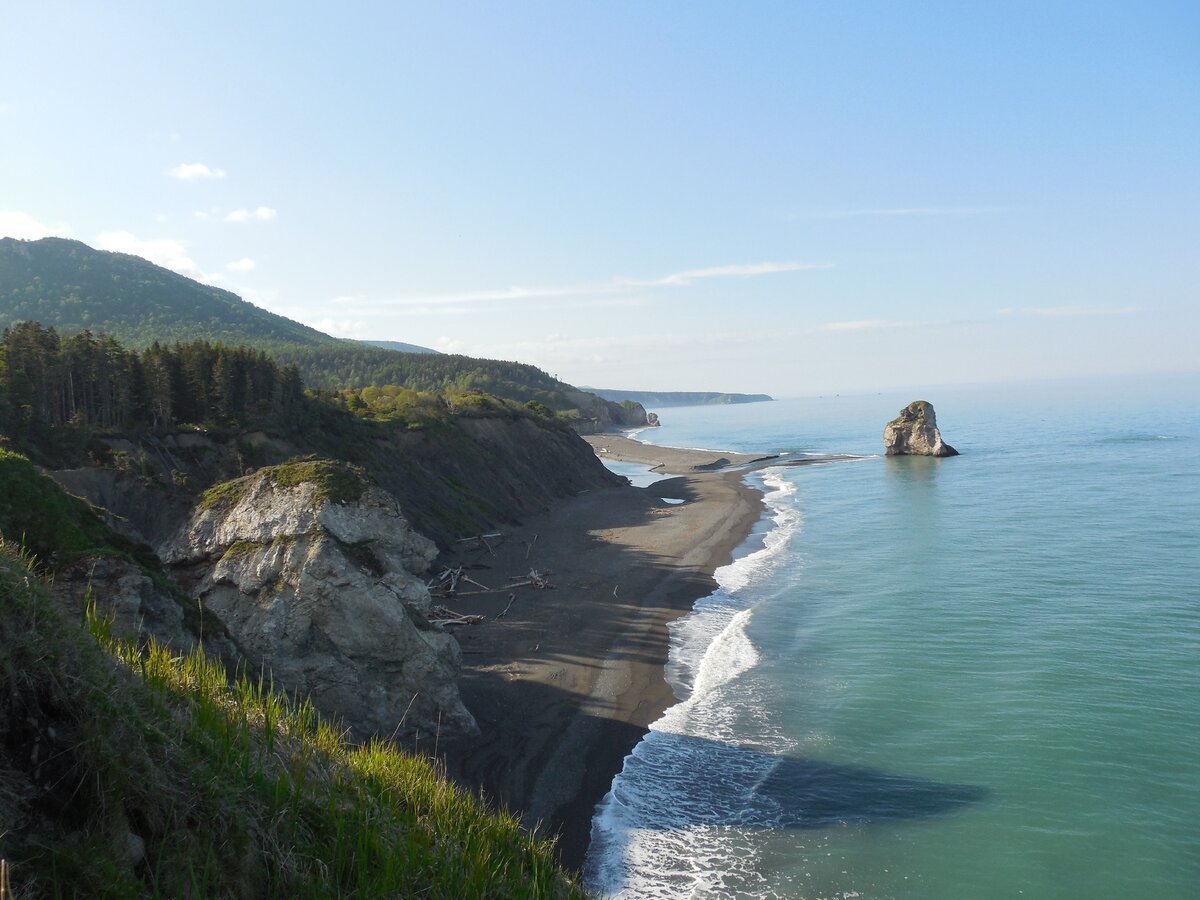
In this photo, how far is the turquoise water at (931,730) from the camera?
14.2 m

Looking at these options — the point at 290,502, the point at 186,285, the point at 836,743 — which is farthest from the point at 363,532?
the point at 186,285

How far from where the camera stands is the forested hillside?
14300 cm

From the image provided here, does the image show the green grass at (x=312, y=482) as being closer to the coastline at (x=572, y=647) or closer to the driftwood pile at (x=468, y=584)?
the coastline at (x=572, y=647)

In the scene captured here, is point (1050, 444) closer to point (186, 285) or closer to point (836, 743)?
point (836, 743)

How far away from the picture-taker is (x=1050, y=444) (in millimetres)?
95500

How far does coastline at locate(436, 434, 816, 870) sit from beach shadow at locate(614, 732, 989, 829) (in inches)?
38.2

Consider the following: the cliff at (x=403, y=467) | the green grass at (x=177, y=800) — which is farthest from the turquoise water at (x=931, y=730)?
the cliff at (x=403, y=467)

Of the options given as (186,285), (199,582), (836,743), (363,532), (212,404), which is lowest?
(836,743)

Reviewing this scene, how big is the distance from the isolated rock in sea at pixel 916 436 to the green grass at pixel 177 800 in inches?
3731

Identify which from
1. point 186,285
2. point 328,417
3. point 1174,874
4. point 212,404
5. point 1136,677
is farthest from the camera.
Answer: point 186,285

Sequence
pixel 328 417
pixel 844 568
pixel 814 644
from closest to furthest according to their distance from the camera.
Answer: pixel 814 644, pixel 844 568, pixel 328 417

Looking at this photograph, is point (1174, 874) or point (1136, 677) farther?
point (1136, 677)

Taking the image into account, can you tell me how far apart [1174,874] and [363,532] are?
17.6 meters

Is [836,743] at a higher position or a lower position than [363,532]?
lower
